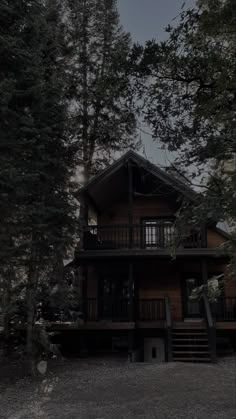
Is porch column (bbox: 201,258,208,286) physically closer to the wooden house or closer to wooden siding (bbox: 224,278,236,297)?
the wooden house

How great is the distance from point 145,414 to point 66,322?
23.2 ft

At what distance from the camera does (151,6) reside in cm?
689

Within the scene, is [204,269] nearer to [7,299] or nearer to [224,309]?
[224,309]

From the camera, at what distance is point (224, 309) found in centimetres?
1398

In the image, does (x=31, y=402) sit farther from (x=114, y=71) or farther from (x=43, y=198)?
(x=114, y=71)

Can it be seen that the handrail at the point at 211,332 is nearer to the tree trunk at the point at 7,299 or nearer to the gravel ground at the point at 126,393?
the gravel ground at the point at 126,393

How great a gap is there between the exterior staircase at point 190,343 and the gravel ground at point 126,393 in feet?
2.87

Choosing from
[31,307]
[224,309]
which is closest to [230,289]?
[224,309]

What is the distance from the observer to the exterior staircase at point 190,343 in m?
11.8

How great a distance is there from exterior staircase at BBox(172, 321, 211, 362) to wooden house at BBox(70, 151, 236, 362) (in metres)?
0.03

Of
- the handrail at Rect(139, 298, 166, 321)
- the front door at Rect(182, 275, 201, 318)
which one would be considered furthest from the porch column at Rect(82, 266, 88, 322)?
the front door at Rect(182, 275, 201, 318)

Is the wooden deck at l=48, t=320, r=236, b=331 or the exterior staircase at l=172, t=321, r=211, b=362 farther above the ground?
the wooden deck at l=48, t=320, r=236, b=331

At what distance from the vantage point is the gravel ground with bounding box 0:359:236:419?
22.1ft

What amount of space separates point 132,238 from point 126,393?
661cm
